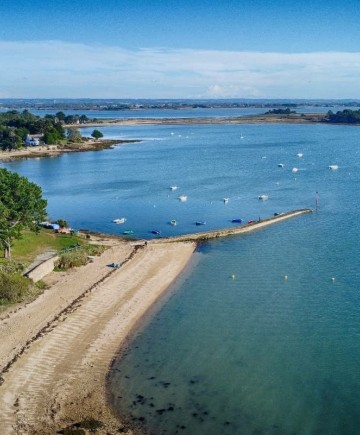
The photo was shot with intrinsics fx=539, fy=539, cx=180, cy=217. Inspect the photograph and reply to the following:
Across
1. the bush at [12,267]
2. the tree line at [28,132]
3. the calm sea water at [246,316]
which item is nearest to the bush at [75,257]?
the bush at [12,267]

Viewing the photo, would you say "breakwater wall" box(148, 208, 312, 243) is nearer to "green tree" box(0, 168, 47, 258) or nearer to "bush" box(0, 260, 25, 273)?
"green tree" box(0, 168, 47, 258)

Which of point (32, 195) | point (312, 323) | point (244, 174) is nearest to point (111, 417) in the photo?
point (312, 323)

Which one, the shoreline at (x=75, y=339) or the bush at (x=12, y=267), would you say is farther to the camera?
the bush at (x=12, y=267)

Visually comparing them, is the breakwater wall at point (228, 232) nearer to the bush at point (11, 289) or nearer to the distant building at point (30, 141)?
the bush at point (11, 289)

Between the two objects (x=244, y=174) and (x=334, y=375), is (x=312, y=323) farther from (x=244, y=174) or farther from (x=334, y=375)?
(x=244, y=174)

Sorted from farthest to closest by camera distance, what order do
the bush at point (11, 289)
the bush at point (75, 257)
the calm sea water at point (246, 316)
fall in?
the bush at point (75, 257) → the bush at point (11, 289) → the calm sea water at point (246, 316)

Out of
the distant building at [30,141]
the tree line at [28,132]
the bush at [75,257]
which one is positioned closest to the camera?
the bush at [75,257]

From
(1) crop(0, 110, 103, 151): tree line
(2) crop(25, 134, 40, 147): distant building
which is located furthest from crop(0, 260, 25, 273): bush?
(2) crop(25, 134, 40, 147): distant building
